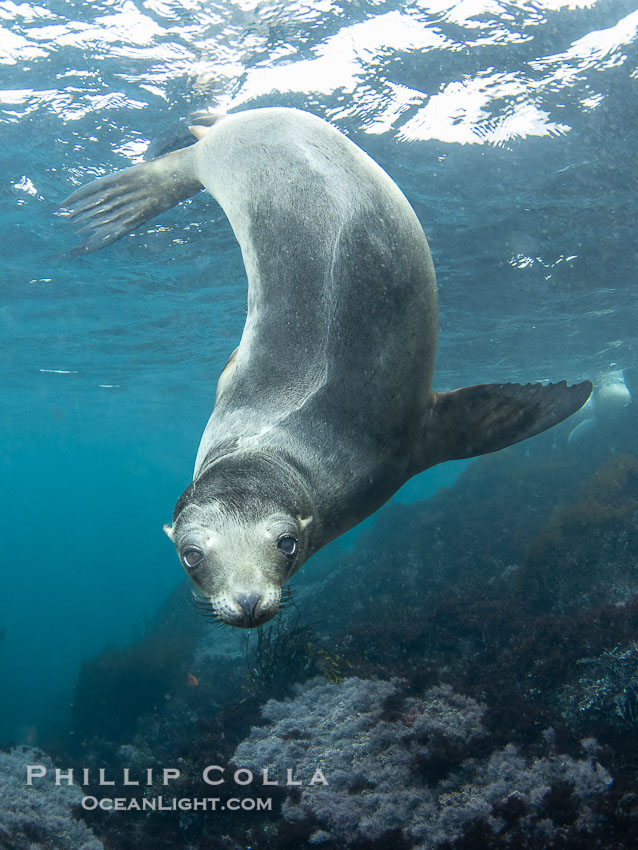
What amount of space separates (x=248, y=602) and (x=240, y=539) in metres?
0.25

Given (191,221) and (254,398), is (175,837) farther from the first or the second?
(191,221)

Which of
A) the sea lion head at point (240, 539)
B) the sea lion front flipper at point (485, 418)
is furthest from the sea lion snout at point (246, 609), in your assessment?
the sea lion front flipper at point (485, 418)

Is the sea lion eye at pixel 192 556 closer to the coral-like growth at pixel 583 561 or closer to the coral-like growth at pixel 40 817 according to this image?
the coral-like growth at pixel 40 817

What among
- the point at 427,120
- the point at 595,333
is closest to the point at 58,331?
the point at 427,120

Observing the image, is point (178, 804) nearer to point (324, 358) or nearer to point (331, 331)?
point (324, 358)

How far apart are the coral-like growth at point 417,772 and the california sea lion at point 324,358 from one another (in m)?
2.27

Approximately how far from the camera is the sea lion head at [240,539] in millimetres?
1860

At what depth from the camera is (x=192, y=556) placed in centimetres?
199

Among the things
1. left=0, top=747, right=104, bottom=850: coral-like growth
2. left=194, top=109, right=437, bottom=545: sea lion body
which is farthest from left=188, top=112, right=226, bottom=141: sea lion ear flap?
left=0, top=747, right=104, bottom=850: coral-like growth

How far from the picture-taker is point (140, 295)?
15.9 m

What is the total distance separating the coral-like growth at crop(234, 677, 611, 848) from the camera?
341 cm

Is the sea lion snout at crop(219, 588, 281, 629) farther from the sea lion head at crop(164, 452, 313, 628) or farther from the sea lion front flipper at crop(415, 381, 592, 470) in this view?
the sea lion front flipper at crop(415, 381, 592, 470)

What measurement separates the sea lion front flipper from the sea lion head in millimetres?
1261

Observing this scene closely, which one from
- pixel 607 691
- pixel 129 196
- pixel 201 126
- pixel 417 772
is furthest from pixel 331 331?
pixel 607 691
